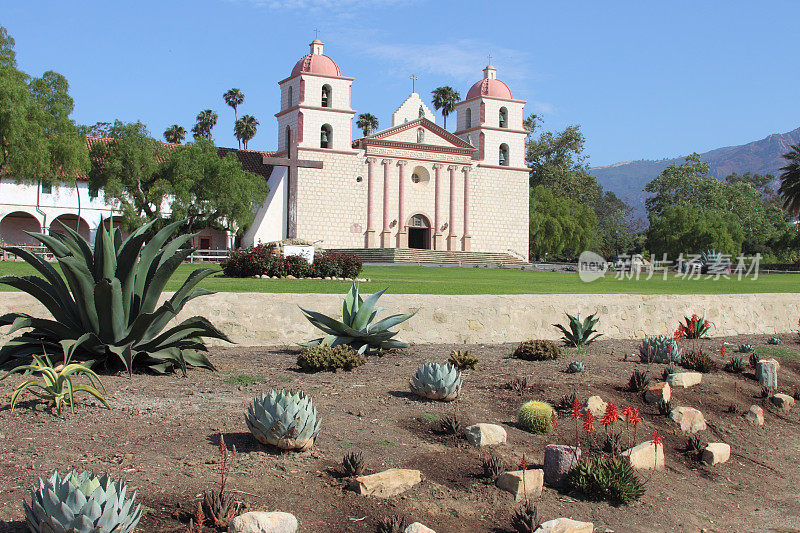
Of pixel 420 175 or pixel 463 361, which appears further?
pixel 420 175

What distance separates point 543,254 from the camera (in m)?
66.1

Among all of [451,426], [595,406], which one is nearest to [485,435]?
[451,426]

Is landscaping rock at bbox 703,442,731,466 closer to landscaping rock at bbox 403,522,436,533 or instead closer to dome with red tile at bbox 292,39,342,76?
landscaping rock at bbox 403,522,436,533

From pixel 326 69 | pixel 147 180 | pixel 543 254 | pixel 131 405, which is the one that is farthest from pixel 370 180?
pixel 131 405

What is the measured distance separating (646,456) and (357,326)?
12.1 feet

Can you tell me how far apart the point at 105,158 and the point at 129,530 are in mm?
41167

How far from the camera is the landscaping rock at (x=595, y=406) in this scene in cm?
696

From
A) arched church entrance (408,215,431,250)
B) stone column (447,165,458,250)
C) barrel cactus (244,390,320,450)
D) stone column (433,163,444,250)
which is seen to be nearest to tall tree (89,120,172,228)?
arched church entrance (408,215,431,250)

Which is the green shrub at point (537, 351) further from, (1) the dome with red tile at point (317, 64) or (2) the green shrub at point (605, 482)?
(1) the dome with red tile at point (317, 64)

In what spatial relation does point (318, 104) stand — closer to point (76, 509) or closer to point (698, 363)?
point (698, 363)

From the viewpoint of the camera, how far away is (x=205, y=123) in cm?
6762

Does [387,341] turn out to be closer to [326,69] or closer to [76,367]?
[76,367]

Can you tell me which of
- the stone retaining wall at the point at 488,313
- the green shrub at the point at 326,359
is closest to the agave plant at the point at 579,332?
the stone retaining wall at the point at 488,313

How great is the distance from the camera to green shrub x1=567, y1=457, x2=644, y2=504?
199 inches
